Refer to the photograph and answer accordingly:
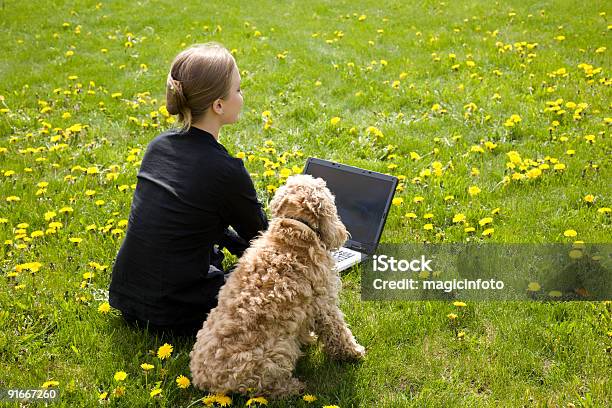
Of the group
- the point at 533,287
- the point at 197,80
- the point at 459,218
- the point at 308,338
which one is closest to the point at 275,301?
the point at 308,338

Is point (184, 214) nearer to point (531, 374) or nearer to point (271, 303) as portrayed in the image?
point (271, 303)

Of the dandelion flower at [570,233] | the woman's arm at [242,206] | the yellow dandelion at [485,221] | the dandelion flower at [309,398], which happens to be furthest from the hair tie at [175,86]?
the dandelion flower at [570,233]

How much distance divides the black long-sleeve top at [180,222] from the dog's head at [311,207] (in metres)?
0.34

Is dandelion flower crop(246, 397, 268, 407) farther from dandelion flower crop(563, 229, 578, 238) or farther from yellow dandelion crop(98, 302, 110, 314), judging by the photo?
dandelion flower crop(563, 229, 578, 238)

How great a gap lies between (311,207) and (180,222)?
809 mm

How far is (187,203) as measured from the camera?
3.54 meters

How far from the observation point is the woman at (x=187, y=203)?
11.7 feet

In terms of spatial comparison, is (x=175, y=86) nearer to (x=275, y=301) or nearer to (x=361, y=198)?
(x=275, y=301)

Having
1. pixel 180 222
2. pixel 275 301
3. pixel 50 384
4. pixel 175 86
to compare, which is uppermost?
pixel 175 86

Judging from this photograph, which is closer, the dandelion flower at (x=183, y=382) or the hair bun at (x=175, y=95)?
the dandelion flower at (x=183, y=382)

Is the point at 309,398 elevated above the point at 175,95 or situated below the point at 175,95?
below

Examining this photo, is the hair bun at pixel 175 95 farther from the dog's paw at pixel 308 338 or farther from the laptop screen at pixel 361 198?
the dog's paw at pixel 308 338

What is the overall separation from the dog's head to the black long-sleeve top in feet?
1.11

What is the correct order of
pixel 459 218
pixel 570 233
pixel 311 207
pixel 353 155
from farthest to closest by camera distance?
1. pixel 353 155
2. pixel 459 218
3. pixel 570 233
4. pixel 311 207
